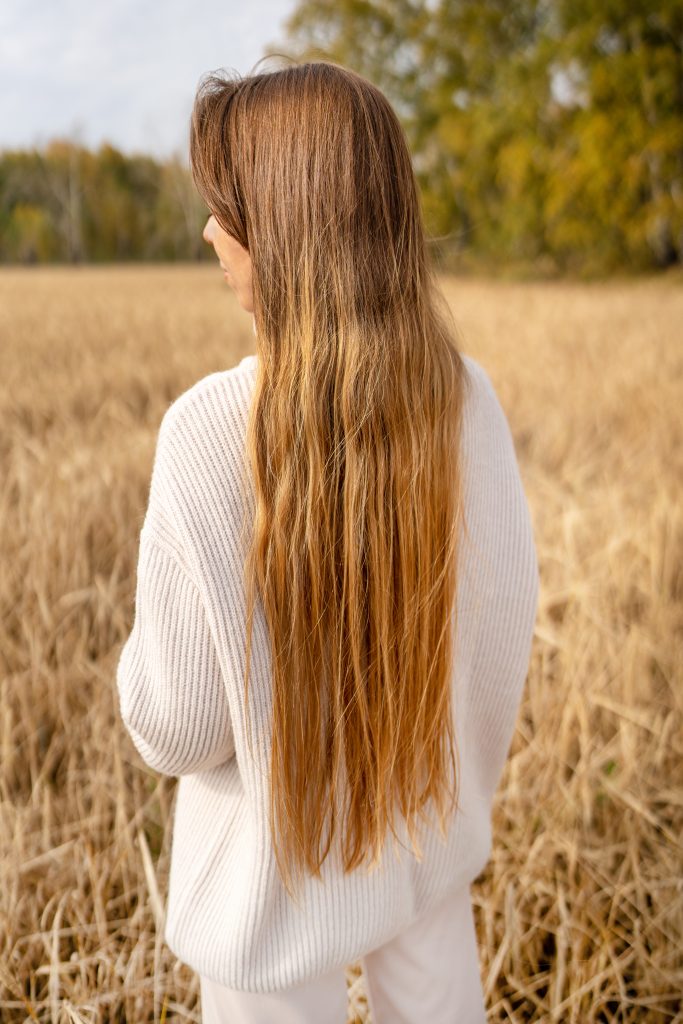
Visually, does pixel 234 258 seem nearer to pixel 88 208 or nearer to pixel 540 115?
pixel 540 115

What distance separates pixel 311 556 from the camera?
68cm

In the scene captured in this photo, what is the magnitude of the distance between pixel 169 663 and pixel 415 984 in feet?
1.63

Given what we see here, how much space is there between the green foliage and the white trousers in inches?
351

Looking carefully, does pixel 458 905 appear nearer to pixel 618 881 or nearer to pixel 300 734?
pixel 300 734

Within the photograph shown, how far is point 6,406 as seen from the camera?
3148 millimetres

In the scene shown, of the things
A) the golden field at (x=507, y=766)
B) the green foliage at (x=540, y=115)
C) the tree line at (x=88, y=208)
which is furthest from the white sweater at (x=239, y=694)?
the tree line at (x=88, y=208)

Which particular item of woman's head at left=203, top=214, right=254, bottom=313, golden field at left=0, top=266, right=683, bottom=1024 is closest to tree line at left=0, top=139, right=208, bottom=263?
golden field at left=0, top=266, right=683, bottom=1024

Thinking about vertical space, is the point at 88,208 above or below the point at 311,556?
above

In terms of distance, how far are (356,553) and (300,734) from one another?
170 mm

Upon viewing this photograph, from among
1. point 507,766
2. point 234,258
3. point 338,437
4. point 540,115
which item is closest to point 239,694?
point 338,437

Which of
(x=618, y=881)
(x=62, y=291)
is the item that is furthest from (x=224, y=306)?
(x=618, y=881)

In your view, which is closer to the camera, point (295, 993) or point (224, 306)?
point (295, 993)

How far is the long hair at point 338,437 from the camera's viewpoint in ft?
2.14

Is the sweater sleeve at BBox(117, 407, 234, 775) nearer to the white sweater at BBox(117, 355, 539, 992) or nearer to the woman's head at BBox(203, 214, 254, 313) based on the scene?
the white sweater at BBox(117, 355, 539, 992)
